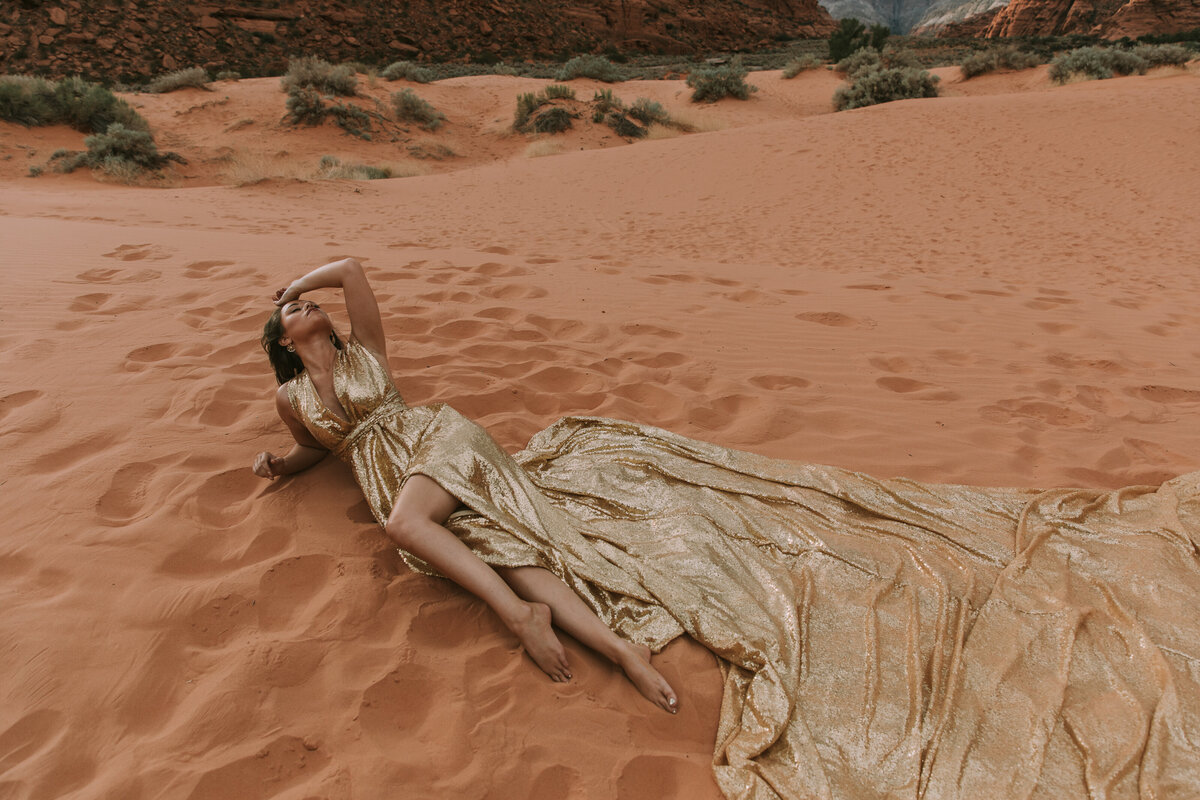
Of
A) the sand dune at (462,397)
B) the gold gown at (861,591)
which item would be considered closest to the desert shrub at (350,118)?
the sand dune at (462,397)

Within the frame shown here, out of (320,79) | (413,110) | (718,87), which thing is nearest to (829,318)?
(413,110)

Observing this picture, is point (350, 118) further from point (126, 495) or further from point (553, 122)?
point (126, 495)

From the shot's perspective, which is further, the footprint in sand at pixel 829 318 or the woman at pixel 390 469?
the footprint in sand at pixel 829 318

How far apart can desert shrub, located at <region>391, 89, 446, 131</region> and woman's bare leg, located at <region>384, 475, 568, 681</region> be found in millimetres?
17294

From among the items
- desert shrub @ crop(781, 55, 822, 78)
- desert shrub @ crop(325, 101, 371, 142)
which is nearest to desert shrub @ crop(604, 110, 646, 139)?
desert shrub @ crop(325, 101, 371, 142)

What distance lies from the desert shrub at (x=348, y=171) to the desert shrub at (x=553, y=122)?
4764mm

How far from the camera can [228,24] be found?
77.9ft

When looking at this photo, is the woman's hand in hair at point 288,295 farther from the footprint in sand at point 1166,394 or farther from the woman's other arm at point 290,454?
the footprint in sand at point 1166,394

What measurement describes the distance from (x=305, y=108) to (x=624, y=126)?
297 inches

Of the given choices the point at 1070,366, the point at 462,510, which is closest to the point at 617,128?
the point at 1070,366

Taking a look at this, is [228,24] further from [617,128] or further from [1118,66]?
[1118,66]

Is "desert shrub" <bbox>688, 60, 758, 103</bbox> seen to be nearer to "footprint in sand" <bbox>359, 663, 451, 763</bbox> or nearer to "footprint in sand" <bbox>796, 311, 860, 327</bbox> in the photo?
"footprint in sand" <bbox>796, 311, 860, 327</bbox>

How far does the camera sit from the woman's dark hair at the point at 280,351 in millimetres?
2877

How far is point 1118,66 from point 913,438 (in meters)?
18.0
